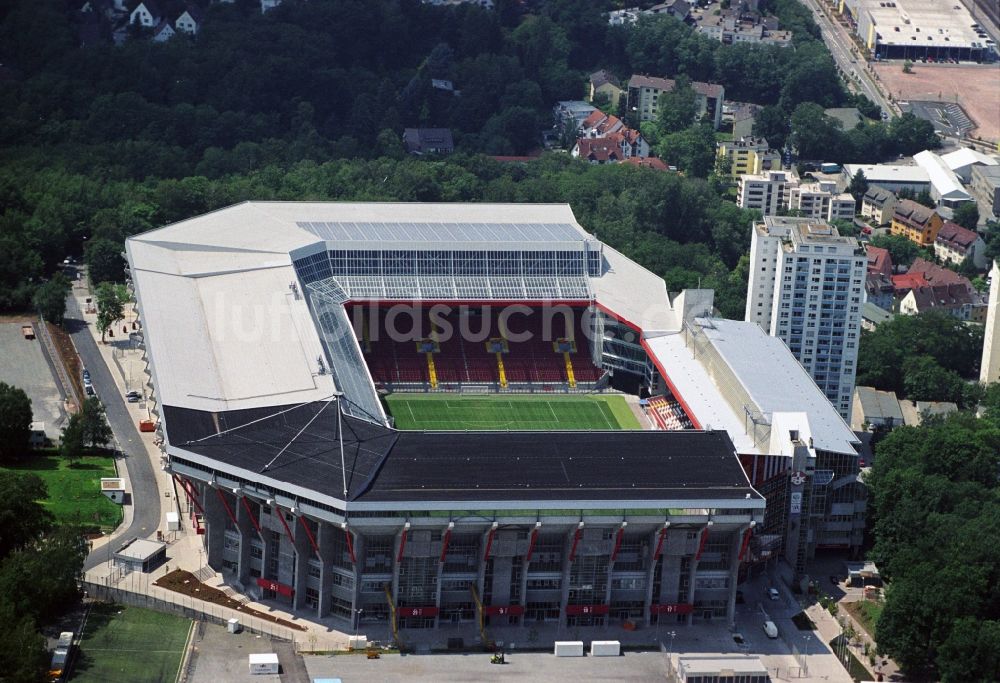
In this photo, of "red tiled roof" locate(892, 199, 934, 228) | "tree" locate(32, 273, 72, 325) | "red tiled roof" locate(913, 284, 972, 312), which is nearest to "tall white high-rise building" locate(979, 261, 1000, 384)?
"red tiled roof" locate(913, 284, 972, 312)

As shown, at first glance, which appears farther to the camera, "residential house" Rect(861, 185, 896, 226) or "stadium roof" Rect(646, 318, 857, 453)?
"residential house" Rect(861, 185, 896, 226)

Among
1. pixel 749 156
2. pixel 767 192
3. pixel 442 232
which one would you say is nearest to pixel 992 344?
pixel 442 232

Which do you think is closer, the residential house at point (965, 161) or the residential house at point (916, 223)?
the residential house at point (916, 223)

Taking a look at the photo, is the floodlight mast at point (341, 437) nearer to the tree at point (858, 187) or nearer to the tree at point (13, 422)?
the tree at point (13, 422)

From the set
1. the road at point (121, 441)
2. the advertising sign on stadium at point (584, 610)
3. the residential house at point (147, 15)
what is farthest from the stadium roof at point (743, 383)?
the residential house at point (147, 15)

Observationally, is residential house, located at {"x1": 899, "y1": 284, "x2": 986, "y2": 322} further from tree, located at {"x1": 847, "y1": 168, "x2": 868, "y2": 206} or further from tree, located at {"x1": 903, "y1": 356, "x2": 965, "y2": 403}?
tree, located at {"x1": 847, "y1": 168, "x2": 868, "y2": 206}

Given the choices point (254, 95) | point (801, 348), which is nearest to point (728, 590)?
point (801, 348)

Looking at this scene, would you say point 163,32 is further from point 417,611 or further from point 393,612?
point 393,612

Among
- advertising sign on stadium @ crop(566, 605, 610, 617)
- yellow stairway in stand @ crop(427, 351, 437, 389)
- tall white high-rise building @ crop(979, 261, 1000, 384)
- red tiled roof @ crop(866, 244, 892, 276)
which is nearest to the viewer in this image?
advertising sign on stadium @ crop(566, 605, 610, 617)
